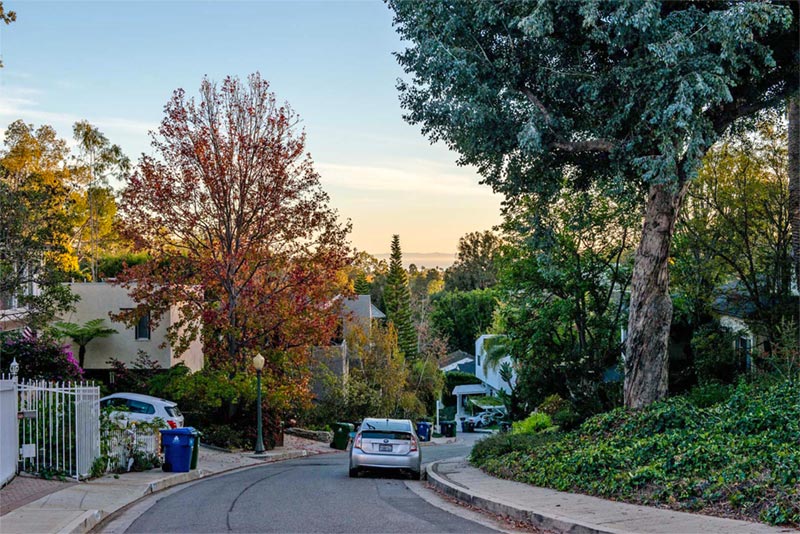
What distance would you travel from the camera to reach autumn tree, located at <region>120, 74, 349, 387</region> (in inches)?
1146

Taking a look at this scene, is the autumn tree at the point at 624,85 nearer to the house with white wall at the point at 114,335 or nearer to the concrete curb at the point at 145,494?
the concrete curb at the point at 145,494

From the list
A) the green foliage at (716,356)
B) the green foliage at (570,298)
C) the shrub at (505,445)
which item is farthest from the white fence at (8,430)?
the green foliage at (716,356)

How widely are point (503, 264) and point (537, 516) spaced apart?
17693 mm

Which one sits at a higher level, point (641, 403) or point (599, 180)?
point (599, 180)

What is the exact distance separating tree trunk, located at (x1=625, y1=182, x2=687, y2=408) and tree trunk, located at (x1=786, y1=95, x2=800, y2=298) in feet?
16.2

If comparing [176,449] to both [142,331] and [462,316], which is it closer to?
[142,331]

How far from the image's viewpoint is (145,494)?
16.1m

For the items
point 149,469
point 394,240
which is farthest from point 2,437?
point 394,240

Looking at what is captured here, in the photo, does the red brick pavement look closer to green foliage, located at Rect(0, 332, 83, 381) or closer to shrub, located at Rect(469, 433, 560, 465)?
shrub, located at Rect(469, 433, 560, 465)

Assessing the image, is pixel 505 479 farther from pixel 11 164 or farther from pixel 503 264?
pixel 11 164

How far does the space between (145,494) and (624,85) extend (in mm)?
12690

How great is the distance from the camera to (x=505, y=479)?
1720 cm

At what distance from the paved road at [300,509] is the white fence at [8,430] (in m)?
2.74

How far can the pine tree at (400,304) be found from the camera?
247 feet
